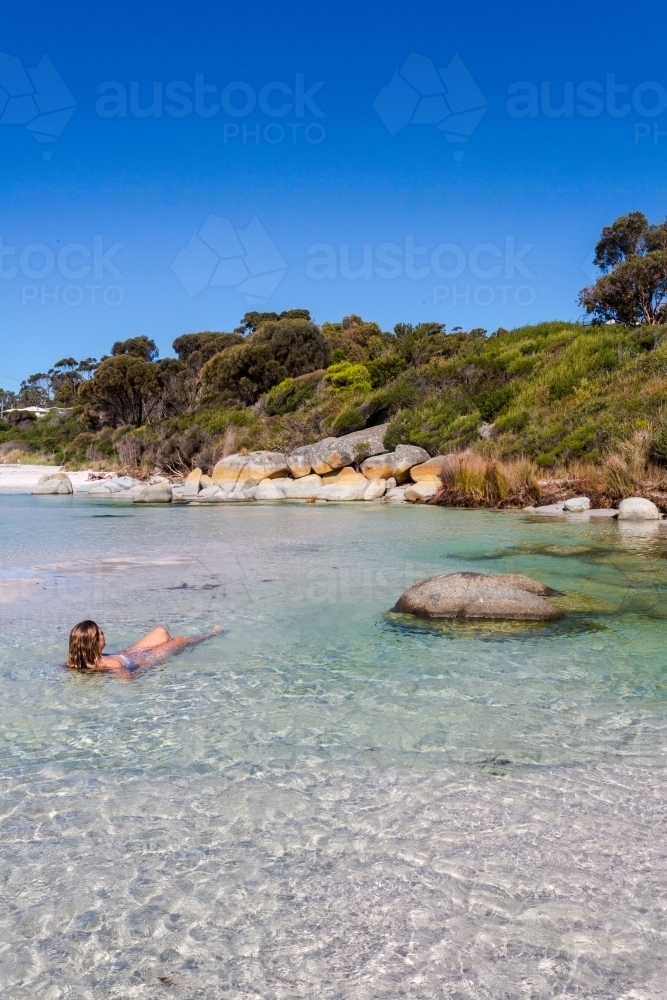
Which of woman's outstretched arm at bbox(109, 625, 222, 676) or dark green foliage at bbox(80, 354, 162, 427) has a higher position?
dark green foliage at bbox(80, 354, 162, 427)

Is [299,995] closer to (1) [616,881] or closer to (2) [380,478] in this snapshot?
(1) [616,881]

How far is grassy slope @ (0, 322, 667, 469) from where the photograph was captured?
20984 mm

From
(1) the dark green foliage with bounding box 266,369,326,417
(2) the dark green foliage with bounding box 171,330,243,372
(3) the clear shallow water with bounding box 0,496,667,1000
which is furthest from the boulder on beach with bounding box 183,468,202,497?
(2) the dark green foliage with bounding box 171,330,243,372

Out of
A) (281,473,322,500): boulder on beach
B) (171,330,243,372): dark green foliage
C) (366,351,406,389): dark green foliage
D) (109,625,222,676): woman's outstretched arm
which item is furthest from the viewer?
(171,330,243,372): dark green foliage

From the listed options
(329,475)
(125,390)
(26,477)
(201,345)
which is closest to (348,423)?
(329,475)

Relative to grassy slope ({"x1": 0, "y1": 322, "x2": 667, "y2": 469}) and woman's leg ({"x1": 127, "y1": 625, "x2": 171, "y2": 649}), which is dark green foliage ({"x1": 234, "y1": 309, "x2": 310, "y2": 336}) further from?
woman's leg ({"x1": 127, "y1": 625, "x2": 171, "y2": 649})

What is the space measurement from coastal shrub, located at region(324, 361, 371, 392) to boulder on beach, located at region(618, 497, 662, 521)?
2254 centimetres

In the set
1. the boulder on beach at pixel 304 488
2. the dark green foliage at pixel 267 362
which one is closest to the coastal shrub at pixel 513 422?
the boulder on beach at pixel 304 488

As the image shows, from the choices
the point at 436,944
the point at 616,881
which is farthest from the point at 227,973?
the point at 616,881

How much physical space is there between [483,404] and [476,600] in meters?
21.1

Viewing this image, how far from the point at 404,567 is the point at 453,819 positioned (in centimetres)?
625

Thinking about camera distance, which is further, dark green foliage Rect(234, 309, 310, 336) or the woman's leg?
dark green foliage Rect(234, 309, 310, 336)

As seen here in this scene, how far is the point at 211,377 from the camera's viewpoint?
45062 mm

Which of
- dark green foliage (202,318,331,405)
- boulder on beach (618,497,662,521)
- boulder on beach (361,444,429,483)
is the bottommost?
boulder on beach (618,497,662,521)
